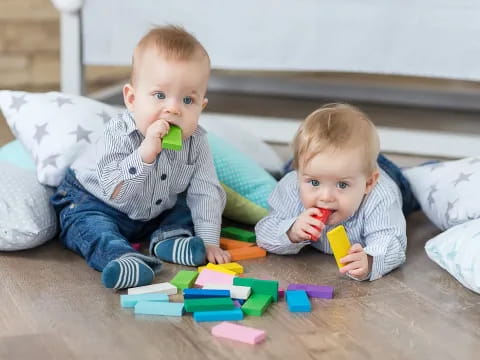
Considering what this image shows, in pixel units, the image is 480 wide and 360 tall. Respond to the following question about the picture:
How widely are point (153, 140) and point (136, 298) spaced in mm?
267

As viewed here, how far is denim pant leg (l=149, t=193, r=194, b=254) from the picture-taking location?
1.62 meters

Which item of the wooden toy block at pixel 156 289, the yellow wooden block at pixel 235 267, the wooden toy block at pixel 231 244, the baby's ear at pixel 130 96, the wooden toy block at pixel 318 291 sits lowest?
the wooden toy block at pixel 231 244

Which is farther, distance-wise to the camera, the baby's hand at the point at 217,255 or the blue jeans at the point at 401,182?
the blue jeans at the point at 401,182

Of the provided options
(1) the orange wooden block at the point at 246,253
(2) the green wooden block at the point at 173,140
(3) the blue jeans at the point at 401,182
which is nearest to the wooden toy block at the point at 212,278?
(1) the orange wooden block at the point at 246,253

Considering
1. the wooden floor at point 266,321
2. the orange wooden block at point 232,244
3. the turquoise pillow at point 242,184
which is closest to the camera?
the wooden floor at point 266,321

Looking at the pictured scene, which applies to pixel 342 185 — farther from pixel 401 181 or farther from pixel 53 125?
pixel 53 125

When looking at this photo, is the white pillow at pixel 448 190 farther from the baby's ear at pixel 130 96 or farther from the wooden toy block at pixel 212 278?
the baby's ear at pixel 130 96

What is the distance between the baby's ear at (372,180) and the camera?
1.56m

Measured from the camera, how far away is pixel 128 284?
55.6 inches

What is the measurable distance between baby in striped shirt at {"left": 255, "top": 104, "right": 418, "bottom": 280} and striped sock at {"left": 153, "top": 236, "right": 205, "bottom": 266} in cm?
14

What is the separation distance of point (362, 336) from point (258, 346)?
0.52ft

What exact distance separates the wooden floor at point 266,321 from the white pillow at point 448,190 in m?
0.15

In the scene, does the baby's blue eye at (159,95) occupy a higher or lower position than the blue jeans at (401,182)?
higher

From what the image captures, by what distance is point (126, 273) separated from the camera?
1.40 meters
